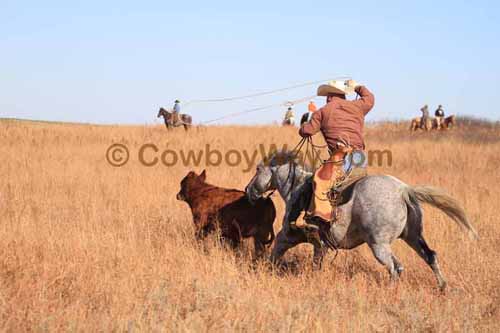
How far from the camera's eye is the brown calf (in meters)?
7.29

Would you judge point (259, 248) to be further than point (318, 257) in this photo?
Yes

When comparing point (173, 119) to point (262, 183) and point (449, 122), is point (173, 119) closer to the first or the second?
point (449, 122)

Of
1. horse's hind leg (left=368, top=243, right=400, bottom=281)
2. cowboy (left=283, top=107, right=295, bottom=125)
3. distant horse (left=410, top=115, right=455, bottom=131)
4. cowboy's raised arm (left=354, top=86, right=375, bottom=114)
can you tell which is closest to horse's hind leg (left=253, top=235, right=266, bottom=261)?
A: horse's hind leg (left=368, top=243, right=400, bottom=281)

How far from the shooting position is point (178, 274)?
248 inches

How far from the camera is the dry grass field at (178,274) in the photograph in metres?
4.85

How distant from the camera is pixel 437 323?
5000mm

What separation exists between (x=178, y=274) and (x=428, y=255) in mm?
2723

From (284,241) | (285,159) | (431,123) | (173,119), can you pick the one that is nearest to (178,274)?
(284,241)

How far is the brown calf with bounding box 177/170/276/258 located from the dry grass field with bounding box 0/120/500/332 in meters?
0.24

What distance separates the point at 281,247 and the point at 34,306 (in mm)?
2891

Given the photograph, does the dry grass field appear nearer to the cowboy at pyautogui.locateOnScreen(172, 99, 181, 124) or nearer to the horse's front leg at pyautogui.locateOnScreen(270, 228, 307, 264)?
the horse's front leg at pyautogui.locateOnScreen(270, 228, 307, 264)

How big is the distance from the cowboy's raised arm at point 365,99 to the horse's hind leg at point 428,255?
63.3 inches

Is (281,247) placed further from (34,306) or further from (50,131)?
(50,131)

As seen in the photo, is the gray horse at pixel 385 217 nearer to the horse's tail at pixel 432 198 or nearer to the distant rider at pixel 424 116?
the horse's tail at pixel 432 198
